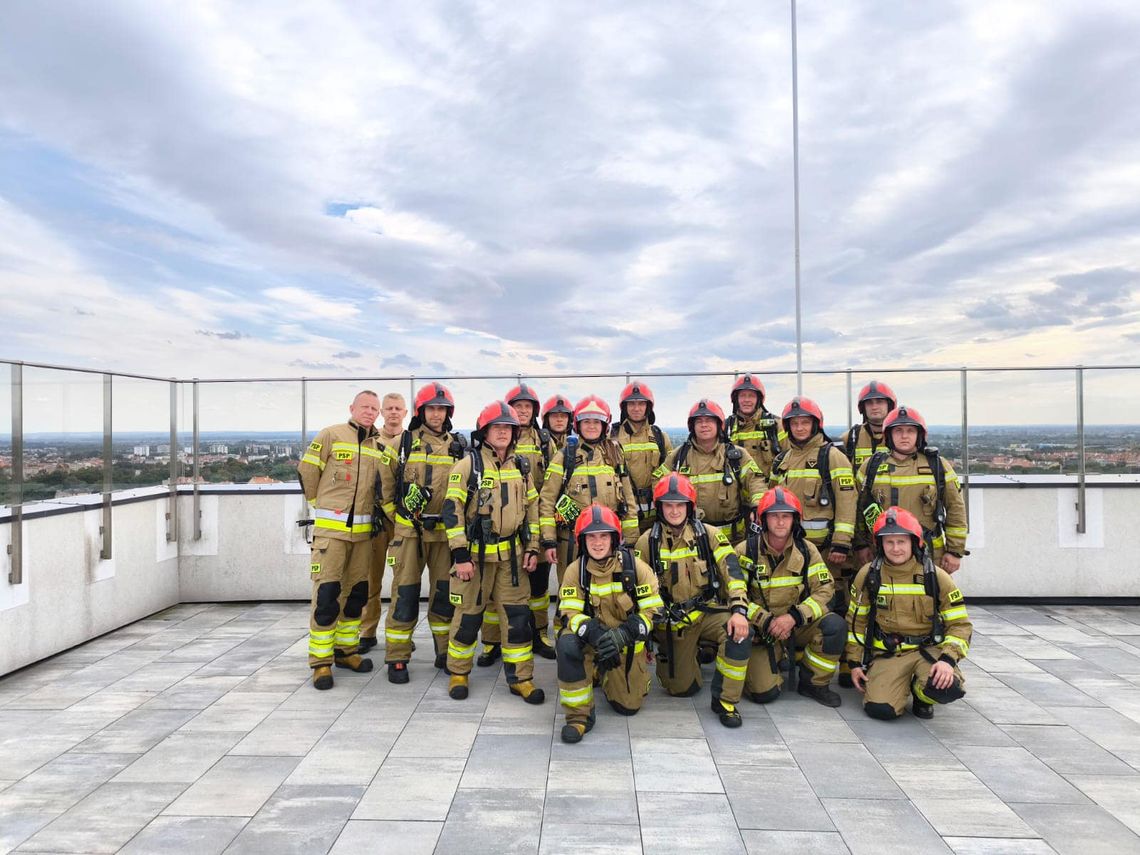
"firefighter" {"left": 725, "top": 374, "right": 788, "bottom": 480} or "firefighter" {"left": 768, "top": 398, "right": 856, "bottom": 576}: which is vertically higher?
"firefighter" {"left": 725, "top": 374, "right": 788, "bottom": 480}

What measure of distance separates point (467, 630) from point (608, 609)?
1247mm

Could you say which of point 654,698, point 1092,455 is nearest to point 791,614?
point 654,698

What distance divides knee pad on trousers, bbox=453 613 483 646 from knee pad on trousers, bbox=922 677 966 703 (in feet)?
11.1

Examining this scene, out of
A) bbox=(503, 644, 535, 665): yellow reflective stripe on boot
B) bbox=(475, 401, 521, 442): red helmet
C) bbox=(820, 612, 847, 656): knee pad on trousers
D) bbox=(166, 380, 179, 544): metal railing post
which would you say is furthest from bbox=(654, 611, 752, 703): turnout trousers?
bbox=(166, 380, 179, 544): metal railing post

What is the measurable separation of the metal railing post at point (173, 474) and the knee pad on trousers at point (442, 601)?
181 inches

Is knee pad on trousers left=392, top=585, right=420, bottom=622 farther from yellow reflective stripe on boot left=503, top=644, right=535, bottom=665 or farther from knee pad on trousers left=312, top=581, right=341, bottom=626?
yellow reflective stripe on boot left=503, top=644, right=535, bottom=665

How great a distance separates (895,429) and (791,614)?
6.47 feet

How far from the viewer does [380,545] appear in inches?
263

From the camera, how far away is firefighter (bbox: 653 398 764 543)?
6219 millimetres

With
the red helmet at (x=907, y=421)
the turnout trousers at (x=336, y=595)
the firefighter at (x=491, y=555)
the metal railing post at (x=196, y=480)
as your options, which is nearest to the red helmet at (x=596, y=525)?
the firefighter at (x=491, y=555)

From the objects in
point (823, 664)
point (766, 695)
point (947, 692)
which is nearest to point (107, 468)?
point (766, 695)

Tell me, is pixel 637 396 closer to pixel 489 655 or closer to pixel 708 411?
pixel 708 411

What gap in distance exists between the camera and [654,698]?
5.50m

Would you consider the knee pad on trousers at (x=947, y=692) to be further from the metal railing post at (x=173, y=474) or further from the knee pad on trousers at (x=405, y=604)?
the metal railing post at (x=173, y=474)
